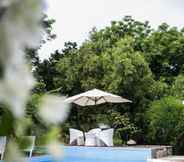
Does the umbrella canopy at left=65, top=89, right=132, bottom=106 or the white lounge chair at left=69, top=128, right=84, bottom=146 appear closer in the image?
the umbrella canopy at left=65, top=89, right=132, bottom=106

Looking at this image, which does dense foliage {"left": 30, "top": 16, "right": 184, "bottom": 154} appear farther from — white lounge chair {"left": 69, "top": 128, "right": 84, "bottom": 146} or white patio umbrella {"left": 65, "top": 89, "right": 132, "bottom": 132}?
white lounge chair {"left": 69, "top": 128, "right": 84, "bottom": 146}

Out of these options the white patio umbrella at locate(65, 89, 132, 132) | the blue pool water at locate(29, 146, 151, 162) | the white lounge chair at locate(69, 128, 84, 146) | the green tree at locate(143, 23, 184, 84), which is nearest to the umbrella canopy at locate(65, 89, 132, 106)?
the white patio umbrella at locate(65, 89, 132, 132)

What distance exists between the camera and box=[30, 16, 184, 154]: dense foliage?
15.8 metres

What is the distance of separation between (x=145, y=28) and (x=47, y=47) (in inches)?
174

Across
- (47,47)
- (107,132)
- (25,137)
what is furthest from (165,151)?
(25,137)

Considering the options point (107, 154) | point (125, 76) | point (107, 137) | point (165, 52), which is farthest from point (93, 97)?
point (165, 52)

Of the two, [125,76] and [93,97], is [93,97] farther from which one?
[125,76]

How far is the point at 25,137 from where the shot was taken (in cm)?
62

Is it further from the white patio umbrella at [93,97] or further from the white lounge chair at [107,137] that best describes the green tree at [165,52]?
the white lounge chair at [107,137]

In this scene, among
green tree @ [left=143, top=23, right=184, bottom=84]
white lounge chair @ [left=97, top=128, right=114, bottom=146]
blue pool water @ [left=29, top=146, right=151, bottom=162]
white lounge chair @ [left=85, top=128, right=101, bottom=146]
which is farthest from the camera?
green tree @ [left=143, top=23, right=184, bottom=84]

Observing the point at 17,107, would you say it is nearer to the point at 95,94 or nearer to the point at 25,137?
the point at 25,137

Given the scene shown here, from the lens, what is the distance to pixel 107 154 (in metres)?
13.8

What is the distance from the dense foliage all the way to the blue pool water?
5.59ft

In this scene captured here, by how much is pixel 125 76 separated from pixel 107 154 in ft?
10.1
